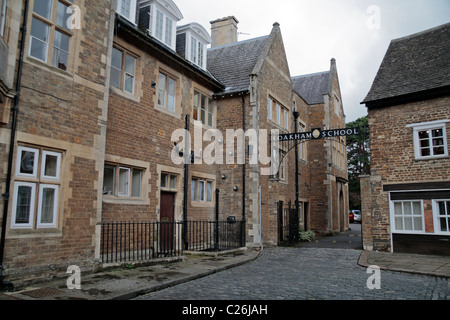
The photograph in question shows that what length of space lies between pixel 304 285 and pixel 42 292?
17.7 feet

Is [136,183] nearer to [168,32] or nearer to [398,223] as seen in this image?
[168,32]

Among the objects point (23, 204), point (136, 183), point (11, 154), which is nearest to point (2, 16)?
point (11, 154)

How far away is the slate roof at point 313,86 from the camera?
1012 inches

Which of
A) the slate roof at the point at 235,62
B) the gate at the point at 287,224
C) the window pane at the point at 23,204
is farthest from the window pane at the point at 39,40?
the gate at the point at 287,224

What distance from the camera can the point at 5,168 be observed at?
6.93 m

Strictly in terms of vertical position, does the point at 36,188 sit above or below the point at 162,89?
below

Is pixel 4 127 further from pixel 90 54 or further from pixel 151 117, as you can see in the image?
pixel 151 117

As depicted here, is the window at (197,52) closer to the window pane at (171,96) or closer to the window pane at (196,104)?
the window pane at (196,104)

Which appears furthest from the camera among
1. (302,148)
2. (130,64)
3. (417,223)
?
(302,148)

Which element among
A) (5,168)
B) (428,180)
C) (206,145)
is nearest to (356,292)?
(5,168)

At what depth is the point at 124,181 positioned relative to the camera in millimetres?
11078

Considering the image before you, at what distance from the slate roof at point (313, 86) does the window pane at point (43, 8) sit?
64.6 feet

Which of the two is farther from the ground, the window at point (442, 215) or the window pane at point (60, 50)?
the window pane at point (60, 50)

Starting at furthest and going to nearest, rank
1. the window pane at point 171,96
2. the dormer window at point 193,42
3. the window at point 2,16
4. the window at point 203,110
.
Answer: the window at point 203,110
the dormer window at point 193,42
the window pane at point 171,96
the window at point 2,16
